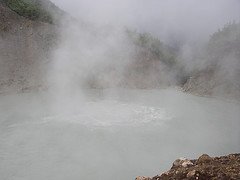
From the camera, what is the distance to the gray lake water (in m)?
14.5

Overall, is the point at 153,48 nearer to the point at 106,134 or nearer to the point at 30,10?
the point at 30,10

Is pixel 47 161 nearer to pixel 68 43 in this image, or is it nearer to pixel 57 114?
pixel 57 114

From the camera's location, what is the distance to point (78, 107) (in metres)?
23.2

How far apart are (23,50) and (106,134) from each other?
15704 millimetres

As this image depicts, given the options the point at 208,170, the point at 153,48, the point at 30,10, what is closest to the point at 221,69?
the point at 153,48

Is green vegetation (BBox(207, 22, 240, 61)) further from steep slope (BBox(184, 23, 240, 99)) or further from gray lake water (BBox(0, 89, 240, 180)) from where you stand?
gray lake water (BBox(0, 89, 240, 180))

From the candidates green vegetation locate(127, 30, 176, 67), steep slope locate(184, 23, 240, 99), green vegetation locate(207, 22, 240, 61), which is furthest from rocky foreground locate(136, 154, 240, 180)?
green vegetation locate(127, 30, 176, 67)

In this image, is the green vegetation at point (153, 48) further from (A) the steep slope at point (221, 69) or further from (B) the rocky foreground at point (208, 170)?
(B) the rocky foreground at point (208, 170)

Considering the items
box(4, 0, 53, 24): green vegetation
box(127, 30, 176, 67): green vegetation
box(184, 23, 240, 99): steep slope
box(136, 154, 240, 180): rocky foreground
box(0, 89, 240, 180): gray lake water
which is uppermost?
box(4, 0, 53, 24): green vegetation

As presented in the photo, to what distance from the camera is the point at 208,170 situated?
877cm

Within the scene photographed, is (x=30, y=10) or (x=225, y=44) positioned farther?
(x=30, y=10)

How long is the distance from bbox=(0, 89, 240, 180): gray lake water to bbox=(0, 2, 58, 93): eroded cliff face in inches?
94.3

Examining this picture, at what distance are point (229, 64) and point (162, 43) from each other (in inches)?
398

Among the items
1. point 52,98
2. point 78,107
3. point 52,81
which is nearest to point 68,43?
point 52,81
